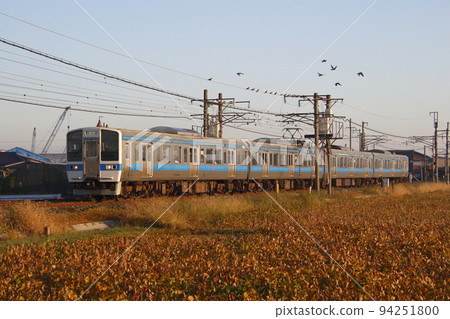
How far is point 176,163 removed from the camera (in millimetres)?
24203

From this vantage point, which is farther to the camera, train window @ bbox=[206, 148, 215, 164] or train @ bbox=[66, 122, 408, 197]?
train window @ bbox=[206, 148, 215, 164]

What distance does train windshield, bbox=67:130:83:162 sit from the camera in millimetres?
21141

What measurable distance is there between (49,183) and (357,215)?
1923 centimetres

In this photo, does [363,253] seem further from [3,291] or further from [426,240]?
[3,291]

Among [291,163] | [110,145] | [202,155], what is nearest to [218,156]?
[202,155]

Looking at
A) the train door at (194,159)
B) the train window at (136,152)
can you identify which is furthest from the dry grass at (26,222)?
the train door at (194,159)

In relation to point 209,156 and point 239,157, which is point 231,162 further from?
point 209,156

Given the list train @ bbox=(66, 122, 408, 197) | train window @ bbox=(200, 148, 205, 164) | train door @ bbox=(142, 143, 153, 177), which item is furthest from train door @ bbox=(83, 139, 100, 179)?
train window @ bbox=(200, 148, 205, 164)

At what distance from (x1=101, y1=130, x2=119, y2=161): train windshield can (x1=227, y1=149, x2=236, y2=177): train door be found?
8910mm

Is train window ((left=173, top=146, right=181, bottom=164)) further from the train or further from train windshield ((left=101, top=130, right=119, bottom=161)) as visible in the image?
train windshield ((left=101, top=130, right=119, bottom=161))

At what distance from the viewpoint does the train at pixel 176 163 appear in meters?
20.8

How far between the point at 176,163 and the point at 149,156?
2.05 m

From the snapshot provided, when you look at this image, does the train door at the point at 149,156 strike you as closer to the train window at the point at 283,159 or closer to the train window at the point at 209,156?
the train window at the point at 209,156

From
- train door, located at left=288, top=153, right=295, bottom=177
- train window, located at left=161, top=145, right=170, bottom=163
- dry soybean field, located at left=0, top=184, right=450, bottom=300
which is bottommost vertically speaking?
dry soybean field, located at left=0, top=184, right=450, bottom=300
